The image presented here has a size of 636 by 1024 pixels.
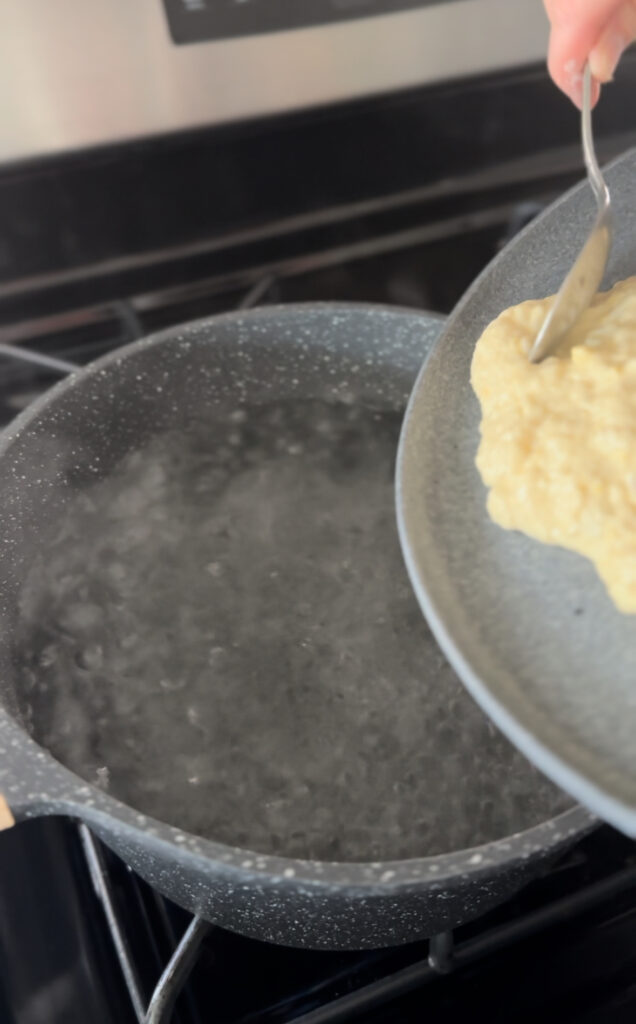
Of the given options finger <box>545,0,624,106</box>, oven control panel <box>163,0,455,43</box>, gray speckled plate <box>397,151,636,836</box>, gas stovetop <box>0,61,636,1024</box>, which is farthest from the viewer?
oven control panel <box>163,0,455,43</box>

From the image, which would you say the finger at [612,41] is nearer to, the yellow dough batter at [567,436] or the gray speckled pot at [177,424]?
the yellow dough batter at [567,436]

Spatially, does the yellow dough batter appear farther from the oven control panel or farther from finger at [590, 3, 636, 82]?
the oven control panel

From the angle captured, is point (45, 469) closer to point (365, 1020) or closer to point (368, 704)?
point (368, 704)

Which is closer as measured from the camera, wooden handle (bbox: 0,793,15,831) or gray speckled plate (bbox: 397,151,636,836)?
gray speckled plate (bbox: 397,151,636,836)

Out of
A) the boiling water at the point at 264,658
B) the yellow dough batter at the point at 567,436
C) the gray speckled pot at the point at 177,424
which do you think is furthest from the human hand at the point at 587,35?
the boiling water at the point at 264,658

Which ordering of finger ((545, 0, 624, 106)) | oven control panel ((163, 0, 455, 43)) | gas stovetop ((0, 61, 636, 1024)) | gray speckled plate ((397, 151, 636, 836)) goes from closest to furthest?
gray speckled plate ((397, 151, 636, 836)) → finger ((545, 0, 624, 106)) → gas stovetop ((0, 61, 636, 1024)) → oven control panel ((163, 0, 455, 43))

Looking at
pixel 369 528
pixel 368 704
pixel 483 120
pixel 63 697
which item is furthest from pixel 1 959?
pixel 483 120

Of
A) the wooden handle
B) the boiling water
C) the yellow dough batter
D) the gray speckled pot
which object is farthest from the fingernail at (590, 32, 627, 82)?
the wooden handle
